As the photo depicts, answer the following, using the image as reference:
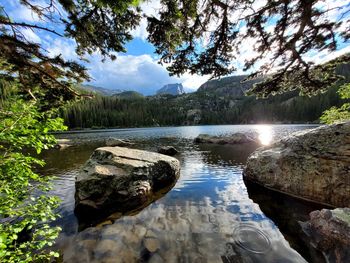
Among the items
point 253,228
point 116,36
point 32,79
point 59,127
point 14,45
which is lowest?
point 253,228

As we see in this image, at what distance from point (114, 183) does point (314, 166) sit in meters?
9.90

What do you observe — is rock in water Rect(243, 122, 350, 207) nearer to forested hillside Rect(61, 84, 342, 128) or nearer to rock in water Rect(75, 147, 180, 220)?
rock in water Rect(75, 147, 180, 220)

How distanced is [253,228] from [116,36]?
882 cm

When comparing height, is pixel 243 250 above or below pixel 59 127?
below

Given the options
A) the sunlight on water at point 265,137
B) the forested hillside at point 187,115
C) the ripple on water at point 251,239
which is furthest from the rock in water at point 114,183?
the forested hillside at point 187,115

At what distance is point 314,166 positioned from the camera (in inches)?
347

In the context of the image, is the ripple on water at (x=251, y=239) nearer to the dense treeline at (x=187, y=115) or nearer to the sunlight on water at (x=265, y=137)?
the sunlight on water at (x=265, y=137)

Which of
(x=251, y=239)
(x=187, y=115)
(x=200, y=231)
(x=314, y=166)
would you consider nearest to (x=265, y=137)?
(x=314, y=166)

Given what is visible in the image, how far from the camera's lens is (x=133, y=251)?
5676 millimetres

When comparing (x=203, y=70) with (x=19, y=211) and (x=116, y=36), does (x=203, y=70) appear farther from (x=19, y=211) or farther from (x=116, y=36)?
(x=19, y=211)

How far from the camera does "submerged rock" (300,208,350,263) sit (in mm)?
4773

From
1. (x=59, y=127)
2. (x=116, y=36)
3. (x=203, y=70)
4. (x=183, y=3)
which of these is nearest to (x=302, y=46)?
(x=203, y=70)

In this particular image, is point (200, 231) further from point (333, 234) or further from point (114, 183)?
point (114, 183)

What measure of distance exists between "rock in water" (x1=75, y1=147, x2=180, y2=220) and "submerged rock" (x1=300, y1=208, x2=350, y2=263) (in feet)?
23.1
